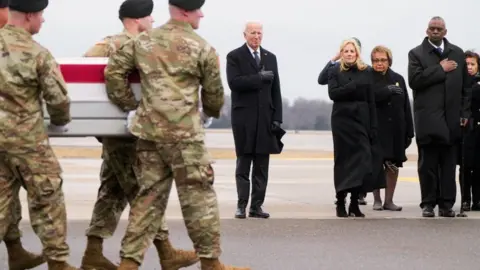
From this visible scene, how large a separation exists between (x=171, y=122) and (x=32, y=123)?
0.78m

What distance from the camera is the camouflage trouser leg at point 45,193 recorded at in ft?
24.8

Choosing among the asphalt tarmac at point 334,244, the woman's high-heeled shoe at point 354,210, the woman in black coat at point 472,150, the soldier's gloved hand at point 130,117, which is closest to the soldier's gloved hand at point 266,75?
the asphalt tarmac at point 334,244

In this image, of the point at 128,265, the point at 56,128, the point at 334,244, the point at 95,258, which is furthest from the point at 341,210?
the point at 56,128

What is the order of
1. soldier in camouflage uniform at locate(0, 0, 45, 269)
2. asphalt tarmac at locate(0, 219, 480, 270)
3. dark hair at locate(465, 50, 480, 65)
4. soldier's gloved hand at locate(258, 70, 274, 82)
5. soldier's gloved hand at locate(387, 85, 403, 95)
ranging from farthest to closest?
dark hair at locate(465, 50, 480, 65) → soldier's gloved hand at locate(387, 85, 403, 95) → soldier's gloved hand at locate(258, 70, 274, 82) → asphalt tarmac at locate(0, 219, 480, 270) → soldier in camouflage uniform at locate(0, 0, 45, 269)

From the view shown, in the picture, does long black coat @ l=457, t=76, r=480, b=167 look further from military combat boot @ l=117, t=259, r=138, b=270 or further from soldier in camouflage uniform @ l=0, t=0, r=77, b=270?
soldier in camouflage uniform @ l=0, t=0, r=77, b=270

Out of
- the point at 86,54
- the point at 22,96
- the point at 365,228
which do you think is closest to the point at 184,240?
the point at 365,228

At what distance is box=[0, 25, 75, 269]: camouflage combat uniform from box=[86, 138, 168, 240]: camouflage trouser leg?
0.74 m

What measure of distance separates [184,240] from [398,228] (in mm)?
1995

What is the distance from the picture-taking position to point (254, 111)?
12320mm

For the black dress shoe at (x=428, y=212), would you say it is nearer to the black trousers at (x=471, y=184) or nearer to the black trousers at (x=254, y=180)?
the black trousers at (x=471, y=184)

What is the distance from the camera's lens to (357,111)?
488 inches

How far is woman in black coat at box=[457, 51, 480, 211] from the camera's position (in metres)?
13.5

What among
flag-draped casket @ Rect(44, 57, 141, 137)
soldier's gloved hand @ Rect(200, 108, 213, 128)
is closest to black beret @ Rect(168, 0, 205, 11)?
flag-draped casket @ Rect(44, 57, 141, 137)

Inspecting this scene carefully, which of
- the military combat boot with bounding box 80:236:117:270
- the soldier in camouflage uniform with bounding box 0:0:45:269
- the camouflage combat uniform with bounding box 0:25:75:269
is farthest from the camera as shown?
the military combat boot with bounding box 80:236:117:270
